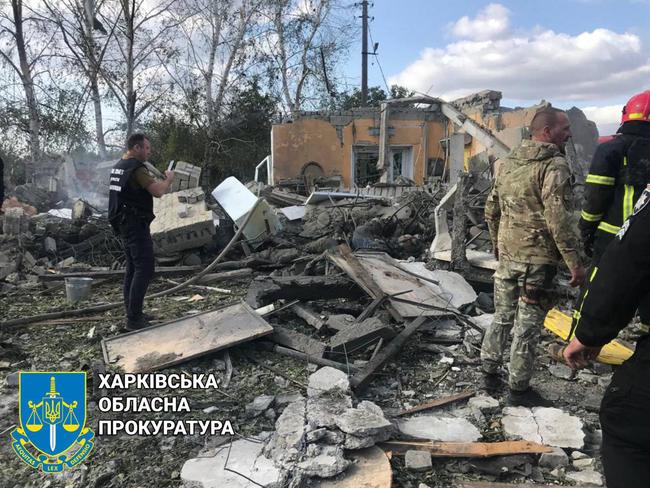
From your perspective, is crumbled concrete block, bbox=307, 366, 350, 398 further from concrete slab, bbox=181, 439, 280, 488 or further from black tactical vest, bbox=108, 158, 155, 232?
black tactical vest, bbox=108, 158, 155, 232

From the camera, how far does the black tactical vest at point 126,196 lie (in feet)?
13.6

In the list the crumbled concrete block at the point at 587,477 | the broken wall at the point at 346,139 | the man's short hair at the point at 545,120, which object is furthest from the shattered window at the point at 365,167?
the crumbled concrete block at the point at 587,477

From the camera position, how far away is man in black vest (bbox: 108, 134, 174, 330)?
164 inches

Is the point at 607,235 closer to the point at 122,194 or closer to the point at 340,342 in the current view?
the point at 340,342

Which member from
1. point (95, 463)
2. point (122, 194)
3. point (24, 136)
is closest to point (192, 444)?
point (95, 463)

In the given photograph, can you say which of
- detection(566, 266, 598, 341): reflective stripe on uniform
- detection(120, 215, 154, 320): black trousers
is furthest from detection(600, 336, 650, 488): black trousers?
detection(120, 215, 154, 320): black trousers

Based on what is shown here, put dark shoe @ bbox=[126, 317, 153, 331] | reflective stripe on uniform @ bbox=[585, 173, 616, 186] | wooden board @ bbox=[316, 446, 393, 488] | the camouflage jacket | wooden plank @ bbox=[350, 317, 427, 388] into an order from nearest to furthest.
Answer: wooden board @ bbox=[316, 446, 393, 488]
the camouflage jacket
reflective stripe on uniform @ bbox=[585, 173, 616, 186]
wooden plank @ bbox=[350, 317, 427, 388]
dark shoe @ bbox=[126, 317, 153, 331]

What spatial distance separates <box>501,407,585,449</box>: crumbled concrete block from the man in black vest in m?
3.37

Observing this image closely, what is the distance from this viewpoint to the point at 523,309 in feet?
10.5

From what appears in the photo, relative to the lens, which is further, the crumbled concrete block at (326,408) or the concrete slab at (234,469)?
the crumbled concrete block at (326,408)

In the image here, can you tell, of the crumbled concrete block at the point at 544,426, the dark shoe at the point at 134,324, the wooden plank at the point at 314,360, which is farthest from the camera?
the dark shoe at the point at 134,324

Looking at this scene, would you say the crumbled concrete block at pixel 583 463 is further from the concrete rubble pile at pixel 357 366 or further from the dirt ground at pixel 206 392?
the dirt ground at pixel 206 392

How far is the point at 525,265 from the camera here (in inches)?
125

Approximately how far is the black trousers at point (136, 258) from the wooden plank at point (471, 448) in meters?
2.79
